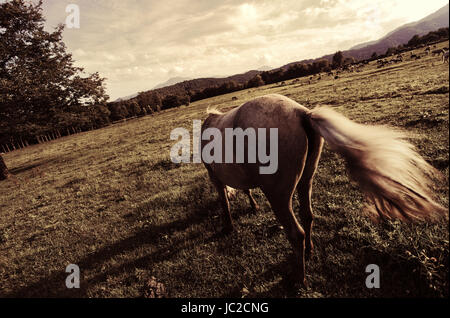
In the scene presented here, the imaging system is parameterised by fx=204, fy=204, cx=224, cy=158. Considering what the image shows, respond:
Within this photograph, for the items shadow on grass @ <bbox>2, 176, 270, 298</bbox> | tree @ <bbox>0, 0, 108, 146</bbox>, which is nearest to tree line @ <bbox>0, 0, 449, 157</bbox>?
tree @ <bbox>0, 0, 108, 146</bbox>

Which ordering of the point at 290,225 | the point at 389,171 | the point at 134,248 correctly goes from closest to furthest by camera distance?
the point at 389,171, the point at 290,225, the point at 134,248

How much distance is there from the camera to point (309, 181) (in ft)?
10.2

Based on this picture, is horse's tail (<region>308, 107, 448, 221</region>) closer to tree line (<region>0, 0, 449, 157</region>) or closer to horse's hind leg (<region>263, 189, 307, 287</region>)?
horse's hind leg (<region>263, 189, 307, 287</region>)

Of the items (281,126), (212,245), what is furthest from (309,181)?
(212,245)

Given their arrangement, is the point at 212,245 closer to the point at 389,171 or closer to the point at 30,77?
the point at 389,171

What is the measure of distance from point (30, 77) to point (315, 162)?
17018mm

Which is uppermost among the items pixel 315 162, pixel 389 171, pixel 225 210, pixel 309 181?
pixel 389 171

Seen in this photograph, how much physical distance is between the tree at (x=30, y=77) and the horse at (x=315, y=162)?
1527 cm

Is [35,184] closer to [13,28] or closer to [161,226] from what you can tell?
[13,28]

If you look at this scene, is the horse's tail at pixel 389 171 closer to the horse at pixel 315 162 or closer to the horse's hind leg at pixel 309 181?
the horse at pixel 315 162

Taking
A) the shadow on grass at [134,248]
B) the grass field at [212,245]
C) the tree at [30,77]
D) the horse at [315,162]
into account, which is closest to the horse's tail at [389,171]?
the horse at [315,162]

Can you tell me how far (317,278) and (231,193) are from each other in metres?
2.92

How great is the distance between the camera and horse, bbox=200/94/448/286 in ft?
6.76

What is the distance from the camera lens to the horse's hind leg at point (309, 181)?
2.72 meters
